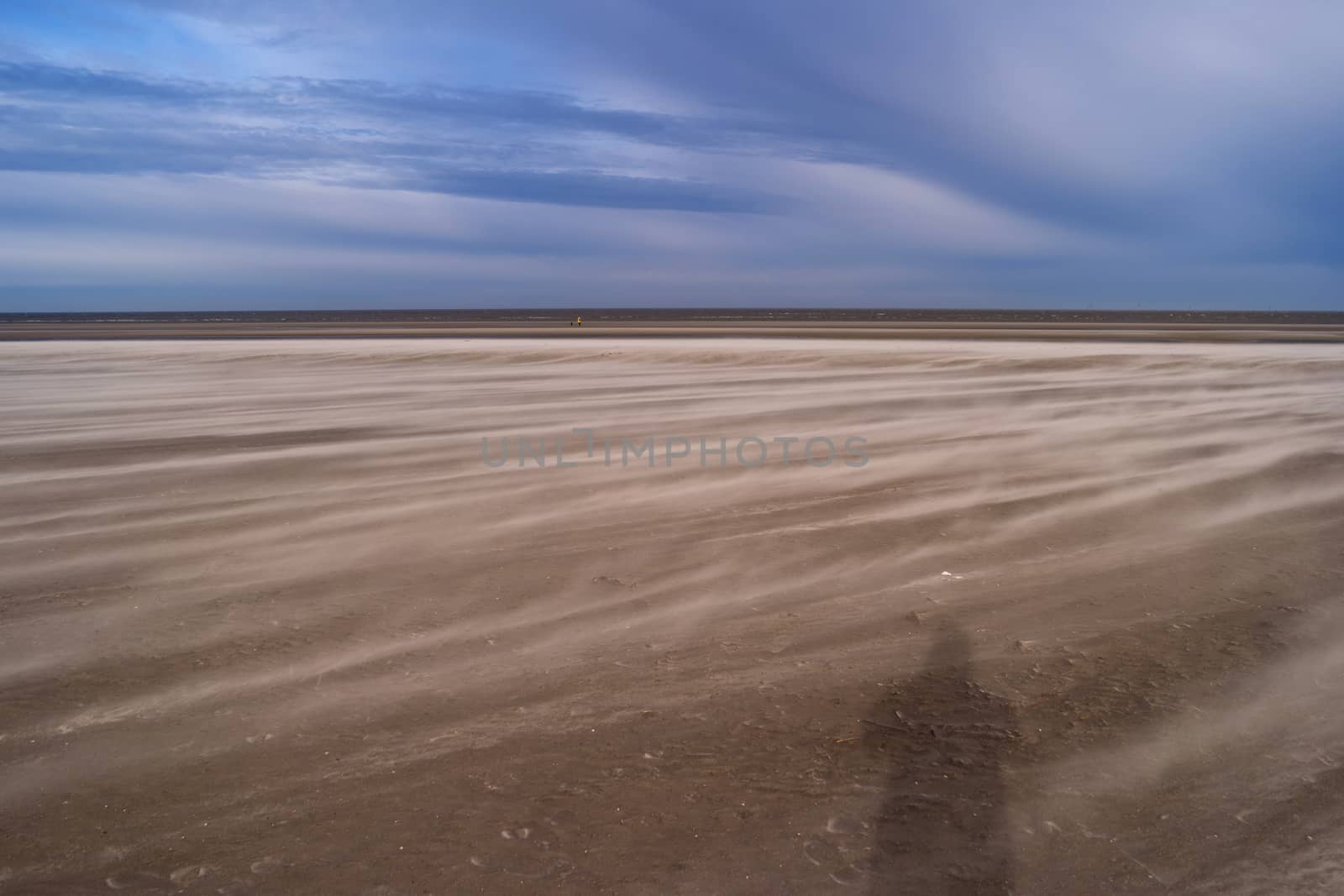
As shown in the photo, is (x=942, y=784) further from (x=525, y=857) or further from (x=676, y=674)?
(x=525, y=857)

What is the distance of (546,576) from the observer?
5.16 meters

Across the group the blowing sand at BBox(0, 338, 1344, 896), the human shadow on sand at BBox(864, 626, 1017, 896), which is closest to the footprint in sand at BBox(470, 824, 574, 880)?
the blowing sand at BBox(0, 338, 1344, 896)

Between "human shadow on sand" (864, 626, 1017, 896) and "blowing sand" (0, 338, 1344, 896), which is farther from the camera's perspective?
"blowing sand" (0, 338, 1344, 896)

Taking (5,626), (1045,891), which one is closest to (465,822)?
(1045,891)

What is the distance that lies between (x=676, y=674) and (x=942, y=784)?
1270 mm

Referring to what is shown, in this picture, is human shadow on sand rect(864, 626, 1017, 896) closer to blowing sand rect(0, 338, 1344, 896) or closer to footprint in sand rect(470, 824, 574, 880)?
blowing sand rect(0, 338, 1344, 896)

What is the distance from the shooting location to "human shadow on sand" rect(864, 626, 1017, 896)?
2.63 m

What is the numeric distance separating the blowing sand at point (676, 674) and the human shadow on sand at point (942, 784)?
0.02 m

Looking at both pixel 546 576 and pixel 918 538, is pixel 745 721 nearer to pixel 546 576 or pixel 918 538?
pixel 546 576

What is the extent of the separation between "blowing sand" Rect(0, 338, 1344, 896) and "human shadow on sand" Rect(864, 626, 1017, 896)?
2 centimetres

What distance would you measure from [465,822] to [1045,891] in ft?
5.93

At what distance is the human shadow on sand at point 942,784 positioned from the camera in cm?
263

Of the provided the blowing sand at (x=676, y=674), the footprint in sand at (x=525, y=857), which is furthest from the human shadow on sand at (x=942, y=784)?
the footprint in sand at (x=525, y=857)

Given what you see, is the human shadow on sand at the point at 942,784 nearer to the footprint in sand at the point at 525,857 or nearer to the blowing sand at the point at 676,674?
the blowing sand at the point at 676,674
